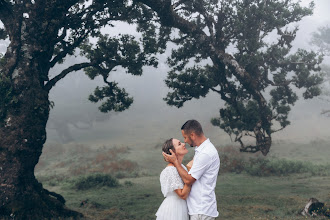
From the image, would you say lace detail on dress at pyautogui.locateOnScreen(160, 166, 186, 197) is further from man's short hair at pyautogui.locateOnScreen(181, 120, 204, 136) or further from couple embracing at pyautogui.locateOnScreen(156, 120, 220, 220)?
man's short hair at pyautogui.locateOnScreen(181, 120, 204, 136)

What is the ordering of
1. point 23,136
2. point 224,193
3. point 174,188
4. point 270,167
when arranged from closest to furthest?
point 174,188
point 23,136
point 224,193
point 270,167

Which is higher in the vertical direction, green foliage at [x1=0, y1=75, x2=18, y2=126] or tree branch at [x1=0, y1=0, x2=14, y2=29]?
tree branch at [x1=0, y1=0, x2=14, y2=29]

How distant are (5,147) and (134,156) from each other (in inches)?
1149

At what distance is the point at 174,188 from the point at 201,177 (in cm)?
52

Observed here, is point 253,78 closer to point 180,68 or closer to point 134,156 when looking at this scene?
point 180,68

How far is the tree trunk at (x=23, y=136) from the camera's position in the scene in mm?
12359

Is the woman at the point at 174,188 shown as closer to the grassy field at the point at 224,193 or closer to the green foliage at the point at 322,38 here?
the grassy field at the point at 224,193

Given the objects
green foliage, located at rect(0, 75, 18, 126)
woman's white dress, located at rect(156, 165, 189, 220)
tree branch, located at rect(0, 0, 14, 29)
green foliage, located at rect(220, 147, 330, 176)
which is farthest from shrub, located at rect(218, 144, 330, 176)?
woman's white dress, located at rect(156, 165, 189, 220)

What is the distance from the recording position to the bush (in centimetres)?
2364

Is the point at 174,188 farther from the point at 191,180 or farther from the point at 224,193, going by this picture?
the point at 224,193

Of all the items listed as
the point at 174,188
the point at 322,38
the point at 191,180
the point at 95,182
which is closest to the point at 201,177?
the point at 191,180

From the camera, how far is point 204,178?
5.34 m

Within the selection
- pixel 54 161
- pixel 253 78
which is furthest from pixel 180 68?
pixel 54 161

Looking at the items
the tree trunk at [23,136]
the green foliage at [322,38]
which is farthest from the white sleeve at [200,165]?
the green foliage at [322,38]
